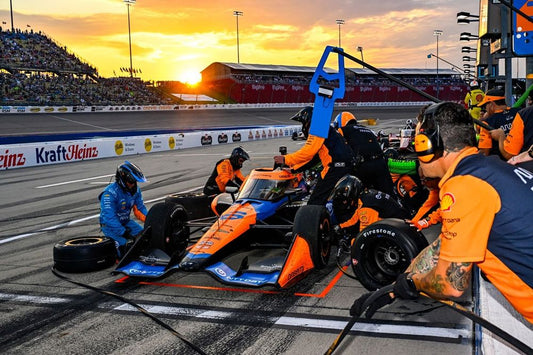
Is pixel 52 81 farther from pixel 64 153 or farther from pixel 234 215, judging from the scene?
pixel 234 215

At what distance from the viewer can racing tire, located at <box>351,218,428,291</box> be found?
4.70 metres

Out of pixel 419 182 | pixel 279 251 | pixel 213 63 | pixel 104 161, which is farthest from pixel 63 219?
pixel 213 63

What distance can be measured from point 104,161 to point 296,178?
15058 millimetres

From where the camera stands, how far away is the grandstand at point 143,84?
4766 centimetres

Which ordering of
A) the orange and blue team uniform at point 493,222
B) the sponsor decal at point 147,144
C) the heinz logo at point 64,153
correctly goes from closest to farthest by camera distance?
the orange and blue team uniform at point 493,222, the heinz logo at point 64,153, the sponsor decal at point 147,144

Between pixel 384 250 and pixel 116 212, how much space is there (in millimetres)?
3899

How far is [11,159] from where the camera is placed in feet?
60.0

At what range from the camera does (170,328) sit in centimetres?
426

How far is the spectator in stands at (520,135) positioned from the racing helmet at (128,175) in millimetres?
4559

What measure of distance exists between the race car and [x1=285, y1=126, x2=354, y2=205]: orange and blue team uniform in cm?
27

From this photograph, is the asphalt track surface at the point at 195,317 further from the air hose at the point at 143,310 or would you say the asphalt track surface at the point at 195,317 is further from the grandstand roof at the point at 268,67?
the grandstand roof at the point at 268,67

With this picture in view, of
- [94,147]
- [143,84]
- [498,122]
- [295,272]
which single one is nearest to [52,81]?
[143,84]

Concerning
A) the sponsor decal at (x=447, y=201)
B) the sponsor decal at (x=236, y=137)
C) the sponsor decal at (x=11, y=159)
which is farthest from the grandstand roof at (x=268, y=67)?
the sponsor decal at (x=447, y=201)

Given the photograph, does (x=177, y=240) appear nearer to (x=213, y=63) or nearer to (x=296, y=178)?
(x=296, y=178)
